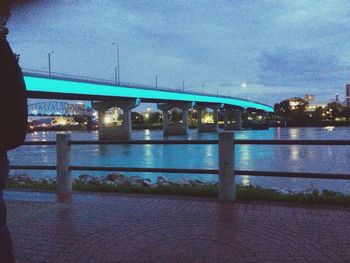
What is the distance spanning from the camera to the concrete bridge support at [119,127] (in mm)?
73812

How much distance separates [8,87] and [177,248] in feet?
8.99

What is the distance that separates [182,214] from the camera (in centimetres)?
600

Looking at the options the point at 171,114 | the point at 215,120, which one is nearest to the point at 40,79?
the point at 215,120

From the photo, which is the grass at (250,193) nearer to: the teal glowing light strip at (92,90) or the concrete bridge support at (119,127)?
the teal glowing light strip at (92,90)

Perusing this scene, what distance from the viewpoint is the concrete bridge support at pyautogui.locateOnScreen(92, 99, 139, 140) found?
73.8m

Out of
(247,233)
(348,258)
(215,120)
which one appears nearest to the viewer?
(348,258)

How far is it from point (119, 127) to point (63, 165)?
68708 mm

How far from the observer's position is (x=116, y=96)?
2501 inches

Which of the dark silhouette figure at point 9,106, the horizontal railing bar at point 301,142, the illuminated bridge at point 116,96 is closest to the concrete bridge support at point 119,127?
the illuminated bridge at point 116,96

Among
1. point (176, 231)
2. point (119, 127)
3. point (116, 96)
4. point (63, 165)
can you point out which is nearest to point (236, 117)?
point (119, 127)

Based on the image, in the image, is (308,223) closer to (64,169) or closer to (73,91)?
(64,169)

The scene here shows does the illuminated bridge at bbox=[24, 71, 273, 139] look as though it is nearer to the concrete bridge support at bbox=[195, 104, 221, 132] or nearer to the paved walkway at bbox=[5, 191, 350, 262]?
the concrete bridge support at bbox=[195, 104, 221, 132]

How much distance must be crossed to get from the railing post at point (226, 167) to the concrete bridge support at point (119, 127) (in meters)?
66.5

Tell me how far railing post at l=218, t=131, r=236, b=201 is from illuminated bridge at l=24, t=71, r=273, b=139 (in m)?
39.6
